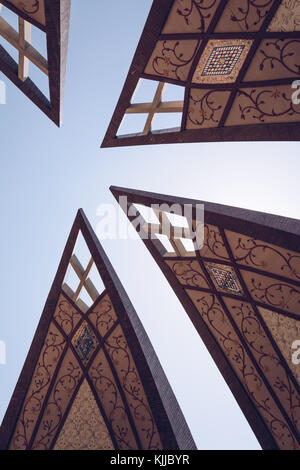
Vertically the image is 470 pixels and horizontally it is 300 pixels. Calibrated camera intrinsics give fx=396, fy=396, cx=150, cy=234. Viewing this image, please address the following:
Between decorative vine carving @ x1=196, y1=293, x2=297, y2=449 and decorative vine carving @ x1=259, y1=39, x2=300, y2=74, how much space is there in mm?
2711

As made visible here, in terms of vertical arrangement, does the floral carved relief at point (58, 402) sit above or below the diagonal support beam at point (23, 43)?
below

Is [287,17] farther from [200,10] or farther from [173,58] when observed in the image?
[173,58]

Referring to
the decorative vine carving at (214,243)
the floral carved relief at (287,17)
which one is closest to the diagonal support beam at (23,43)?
the floral carved relief at (287,17)

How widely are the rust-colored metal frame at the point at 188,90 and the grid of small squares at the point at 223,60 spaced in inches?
3.6

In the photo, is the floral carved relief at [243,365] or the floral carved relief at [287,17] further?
the floral carved relief at [243,365]

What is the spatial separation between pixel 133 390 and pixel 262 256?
2.28 metres

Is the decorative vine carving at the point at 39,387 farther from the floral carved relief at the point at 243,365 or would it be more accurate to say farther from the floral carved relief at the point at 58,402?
the floral carved relief at the point at 243,365

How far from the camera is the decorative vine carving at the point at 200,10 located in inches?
121

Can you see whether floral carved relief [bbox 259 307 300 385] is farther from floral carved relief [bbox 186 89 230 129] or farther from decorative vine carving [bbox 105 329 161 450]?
floral carved relief [bbox 186 89 230 129]

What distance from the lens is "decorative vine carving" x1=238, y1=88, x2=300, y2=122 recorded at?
336 cm

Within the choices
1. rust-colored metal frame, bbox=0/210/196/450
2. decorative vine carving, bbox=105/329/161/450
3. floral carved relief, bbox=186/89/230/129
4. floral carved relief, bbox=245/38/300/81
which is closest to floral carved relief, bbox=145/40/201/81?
floral carved relief, bbox=186/89/230/129

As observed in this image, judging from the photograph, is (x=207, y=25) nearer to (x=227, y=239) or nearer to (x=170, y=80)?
(x=170, y=80)
